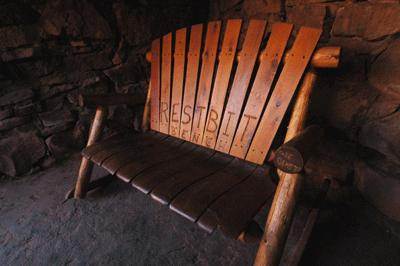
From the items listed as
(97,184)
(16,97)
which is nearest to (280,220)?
(97,184)

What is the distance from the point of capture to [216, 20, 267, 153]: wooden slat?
1296mm

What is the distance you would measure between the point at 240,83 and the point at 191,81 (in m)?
0.42

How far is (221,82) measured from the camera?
1.46m

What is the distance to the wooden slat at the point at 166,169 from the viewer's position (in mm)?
1173

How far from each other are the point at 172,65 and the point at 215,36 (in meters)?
0.48

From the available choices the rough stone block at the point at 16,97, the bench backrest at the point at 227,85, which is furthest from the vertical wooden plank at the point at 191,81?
the rough stone block at the point at 16,97

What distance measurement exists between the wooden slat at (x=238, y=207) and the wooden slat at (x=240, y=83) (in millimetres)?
351

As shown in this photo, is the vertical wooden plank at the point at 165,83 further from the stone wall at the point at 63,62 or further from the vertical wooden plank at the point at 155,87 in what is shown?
the stone wall at the point at 63,62

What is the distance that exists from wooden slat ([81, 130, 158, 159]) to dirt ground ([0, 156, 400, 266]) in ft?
1.71

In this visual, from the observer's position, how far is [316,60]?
1112 millimetres

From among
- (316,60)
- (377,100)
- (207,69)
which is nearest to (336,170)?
(377,100)

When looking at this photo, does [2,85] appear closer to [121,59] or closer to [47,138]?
[47,138]

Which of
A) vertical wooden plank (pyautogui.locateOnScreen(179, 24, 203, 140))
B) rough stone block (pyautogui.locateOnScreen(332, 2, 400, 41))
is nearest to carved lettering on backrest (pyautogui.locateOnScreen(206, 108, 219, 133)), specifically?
vertical wooden plank (pyautogui.locateOnScreen(179, 24, 203, 140))

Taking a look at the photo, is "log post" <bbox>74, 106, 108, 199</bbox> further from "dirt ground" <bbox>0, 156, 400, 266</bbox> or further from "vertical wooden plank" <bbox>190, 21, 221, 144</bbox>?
"vertical wooden plank" <bbox>190, 21, 221, 144</bbox>
